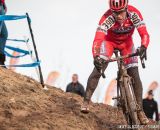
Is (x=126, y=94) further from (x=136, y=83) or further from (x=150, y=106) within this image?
(x=150, y=106)

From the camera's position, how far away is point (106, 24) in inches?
347

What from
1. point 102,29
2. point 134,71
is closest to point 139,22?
point 102,29

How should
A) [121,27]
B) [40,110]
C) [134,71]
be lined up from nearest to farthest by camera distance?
[121,27] → [134,71] → [40,110]

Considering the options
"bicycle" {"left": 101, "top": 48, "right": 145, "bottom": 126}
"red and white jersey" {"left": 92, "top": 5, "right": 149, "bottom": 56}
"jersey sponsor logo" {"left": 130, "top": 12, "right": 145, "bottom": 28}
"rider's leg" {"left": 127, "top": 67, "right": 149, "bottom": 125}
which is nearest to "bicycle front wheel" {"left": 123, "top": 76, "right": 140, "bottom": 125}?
"bicycle" {"left": 101, "top": 48, "right": 145, "bottom": 126}

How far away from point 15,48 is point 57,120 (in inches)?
168

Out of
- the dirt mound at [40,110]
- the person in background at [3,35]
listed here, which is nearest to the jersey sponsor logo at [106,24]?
the dirt mound at [40,110]

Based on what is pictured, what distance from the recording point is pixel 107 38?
30.2ft

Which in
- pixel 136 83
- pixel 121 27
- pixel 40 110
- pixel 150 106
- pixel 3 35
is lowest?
pixel 40 110

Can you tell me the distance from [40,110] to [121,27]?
105 inches

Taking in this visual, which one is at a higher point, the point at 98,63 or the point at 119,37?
the point at 119,37

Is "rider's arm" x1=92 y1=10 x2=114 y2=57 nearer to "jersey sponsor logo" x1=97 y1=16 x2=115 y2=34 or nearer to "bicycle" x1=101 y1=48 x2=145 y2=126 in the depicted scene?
"jersey sponsor logo" x1=97 y1=16 x2=115 y2=34

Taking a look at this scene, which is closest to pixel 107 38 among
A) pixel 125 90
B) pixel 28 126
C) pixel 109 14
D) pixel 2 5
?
pixel 109 14

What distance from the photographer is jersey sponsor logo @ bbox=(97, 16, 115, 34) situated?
8773 millimetres

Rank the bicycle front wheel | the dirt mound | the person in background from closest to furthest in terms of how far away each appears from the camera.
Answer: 1. the bicycle front wheel
2. the dirt mound
3. the person in background
